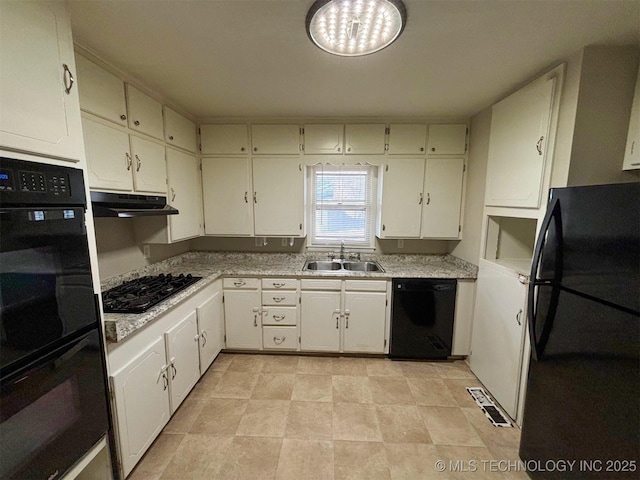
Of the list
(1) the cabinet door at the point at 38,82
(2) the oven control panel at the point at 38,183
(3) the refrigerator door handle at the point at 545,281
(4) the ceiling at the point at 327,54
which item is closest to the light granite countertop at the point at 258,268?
(2) the oven control panel at the point at 38,183

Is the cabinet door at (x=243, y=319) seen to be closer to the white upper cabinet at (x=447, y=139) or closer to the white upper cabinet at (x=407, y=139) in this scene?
the white upper cabinet at (x=407, y=139)

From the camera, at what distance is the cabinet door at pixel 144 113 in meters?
1.84

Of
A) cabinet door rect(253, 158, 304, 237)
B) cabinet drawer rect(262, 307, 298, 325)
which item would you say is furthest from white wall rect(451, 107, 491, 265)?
cabinet drawer rect(262, 307, 298, 325)

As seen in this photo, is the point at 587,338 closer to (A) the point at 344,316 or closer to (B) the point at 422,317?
(B) the point at 422,317

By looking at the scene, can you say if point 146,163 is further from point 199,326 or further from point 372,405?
point 372,405

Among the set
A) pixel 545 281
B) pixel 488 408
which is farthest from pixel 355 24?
pixel 488 408

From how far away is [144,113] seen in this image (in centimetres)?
197

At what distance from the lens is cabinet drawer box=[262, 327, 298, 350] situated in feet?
8.73

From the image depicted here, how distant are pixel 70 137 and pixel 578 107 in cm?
259

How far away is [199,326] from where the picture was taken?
7.16 ft

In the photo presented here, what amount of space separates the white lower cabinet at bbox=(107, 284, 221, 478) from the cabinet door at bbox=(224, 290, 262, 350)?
1.65 ft

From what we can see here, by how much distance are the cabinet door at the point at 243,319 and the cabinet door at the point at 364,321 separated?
89 centimetres

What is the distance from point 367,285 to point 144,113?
2314 mm

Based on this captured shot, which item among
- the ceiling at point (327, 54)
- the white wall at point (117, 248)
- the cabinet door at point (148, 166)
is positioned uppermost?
the ceiling at point (327, 54)
